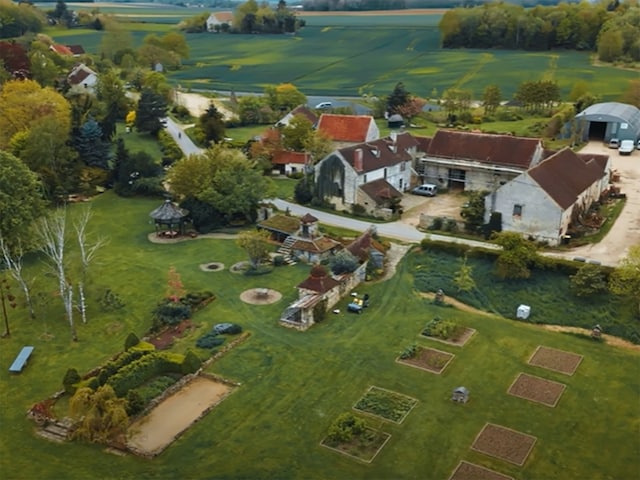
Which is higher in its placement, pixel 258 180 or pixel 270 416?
pixel 258 180

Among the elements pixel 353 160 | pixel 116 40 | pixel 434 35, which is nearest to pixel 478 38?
pixel 434 35

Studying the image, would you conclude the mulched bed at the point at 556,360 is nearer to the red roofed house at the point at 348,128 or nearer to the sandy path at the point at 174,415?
the sandy path at the point at 174,415

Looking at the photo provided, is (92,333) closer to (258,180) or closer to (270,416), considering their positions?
(270,416)

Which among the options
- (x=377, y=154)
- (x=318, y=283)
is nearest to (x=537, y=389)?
(x=318, y=283)

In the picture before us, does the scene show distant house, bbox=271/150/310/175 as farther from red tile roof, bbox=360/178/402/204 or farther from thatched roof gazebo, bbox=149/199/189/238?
thatched roof gazebo, bbox=149/199/189/238

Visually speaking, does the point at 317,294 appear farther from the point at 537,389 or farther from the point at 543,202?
the point at 543,202

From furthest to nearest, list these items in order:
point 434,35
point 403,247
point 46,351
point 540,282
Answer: point 434,35 → point 403,247 → point 540,282 → point 46,351
